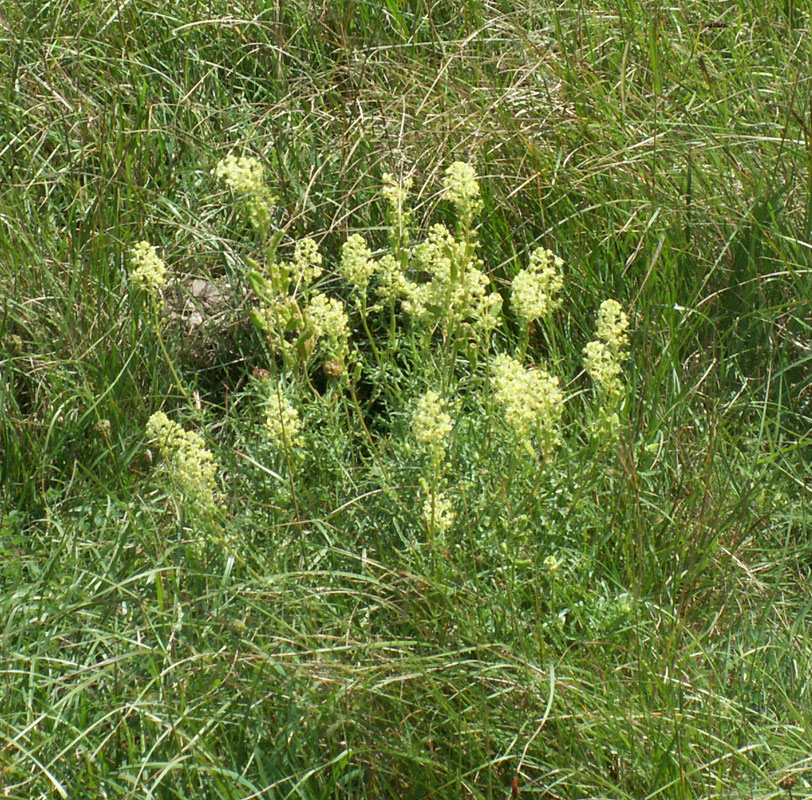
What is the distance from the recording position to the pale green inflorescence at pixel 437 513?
1979 millimetres

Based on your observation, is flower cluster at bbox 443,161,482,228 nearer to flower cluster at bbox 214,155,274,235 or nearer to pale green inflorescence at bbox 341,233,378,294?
pale green inflorescence at bbox 341,233,378,294

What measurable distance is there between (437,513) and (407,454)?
302 mm

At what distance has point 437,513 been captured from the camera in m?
2.02

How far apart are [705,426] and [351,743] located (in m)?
1.12

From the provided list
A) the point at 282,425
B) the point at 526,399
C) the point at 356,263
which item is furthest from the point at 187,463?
the point at 526,399

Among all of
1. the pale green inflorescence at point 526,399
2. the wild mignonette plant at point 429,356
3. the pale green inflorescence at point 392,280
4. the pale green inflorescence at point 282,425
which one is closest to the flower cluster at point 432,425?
the wild mignonette plant at point 429,356

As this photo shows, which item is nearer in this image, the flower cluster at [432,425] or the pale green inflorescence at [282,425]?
the flower cluster at [432,425]

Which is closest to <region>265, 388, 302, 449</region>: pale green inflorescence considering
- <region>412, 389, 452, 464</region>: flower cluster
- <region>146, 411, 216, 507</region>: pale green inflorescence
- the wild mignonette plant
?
the wild mignonette plant

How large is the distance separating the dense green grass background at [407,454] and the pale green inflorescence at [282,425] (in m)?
0.15

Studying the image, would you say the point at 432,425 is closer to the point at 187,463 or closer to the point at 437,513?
the point at 437,513

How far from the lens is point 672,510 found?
7.72 ft

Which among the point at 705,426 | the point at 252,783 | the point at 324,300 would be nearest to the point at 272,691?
the point at 252,783

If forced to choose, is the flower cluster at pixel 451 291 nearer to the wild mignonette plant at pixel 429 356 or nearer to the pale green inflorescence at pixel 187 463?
the wild mignonette plant at pixel 429 356

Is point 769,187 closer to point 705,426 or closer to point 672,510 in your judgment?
point 705,426
